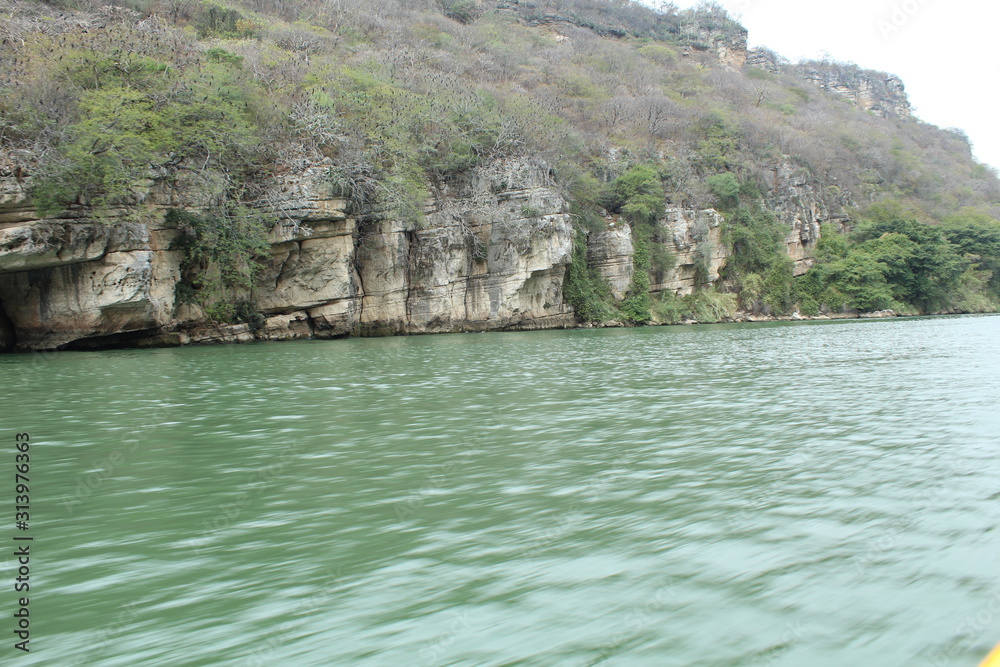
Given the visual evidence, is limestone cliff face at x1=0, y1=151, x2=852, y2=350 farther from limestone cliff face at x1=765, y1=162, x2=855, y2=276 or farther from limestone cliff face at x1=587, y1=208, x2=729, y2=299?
limestone cliff face at x1=765, y1=162, x2=855, y2=276

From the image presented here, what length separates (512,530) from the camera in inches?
213

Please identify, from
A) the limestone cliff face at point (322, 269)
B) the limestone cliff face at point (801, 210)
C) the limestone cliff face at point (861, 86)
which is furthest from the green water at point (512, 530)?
the limestone cliff face at point (861, 86)

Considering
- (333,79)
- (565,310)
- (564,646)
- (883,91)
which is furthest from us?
(883,91)

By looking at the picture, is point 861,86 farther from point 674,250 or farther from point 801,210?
point 674,250

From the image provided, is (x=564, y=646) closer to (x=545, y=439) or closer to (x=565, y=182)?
(x=545, y=439)

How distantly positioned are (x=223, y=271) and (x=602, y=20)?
83164 millimetres

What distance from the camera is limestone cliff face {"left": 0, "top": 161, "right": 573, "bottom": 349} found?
24.4 m

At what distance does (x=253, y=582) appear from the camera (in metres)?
4.45

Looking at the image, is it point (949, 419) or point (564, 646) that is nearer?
point (564, 646)

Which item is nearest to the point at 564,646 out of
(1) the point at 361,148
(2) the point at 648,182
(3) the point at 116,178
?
(3) the point at 116,178

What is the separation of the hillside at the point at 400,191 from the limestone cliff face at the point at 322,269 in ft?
0.35

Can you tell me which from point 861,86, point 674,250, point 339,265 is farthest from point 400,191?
point 861,86

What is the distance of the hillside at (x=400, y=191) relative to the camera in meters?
24.7

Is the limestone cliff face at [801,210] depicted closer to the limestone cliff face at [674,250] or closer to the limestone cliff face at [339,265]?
the limestone cliff face at [674,250]
